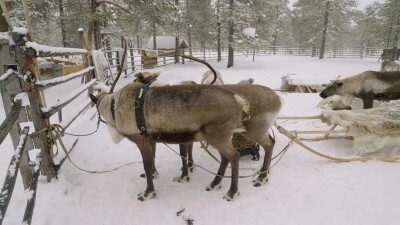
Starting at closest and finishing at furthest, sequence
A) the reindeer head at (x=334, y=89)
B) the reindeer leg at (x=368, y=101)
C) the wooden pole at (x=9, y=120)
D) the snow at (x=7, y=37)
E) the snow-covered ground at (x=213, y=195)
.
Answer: the wooden pole at (x=9, y=120), the snow at (x=7, y=37), the snow-covered ground at (x=213, y=195), the reindeer leg at (x=368, y=101), the reindeer head at (x=334, y=89)

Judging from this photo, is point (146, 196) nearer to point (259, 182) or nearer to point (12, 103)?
point (259, 182)

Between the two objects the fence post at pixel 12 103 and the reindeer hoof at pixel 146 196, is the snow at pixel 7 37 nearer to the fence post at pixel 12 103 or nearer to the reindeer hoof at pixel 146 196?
the fence post at pixel 12 103

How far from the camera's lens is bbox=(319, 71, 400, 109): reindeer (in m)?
6.67

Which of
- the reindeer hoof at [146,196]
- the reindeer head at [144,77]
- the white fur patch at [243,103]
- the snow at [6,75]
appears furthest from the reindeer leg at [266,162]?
the snow at [6,75]

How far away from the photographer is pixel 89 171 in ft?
13.0

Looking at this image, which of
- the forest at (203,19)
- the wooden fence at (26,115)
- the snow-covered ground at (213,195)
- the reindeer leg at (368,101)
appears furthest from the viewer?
the forest at (203,19)

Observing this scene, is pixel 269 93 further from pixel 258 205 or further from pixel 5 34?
pixel 5 34

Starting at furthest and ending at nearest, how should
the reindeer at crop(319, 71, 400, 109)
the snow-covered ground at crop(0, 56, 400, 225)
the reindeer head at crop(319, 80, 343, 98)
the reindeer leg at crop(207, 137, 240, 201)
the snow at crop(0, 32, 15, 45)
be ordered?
the reindeer head at crop(319, 80, 343, 98)
the reindeer at crop(319, 71, 400, 109)
the reindeer leg at crop(207, 137, 240, 201)
the snow-covered ground at crop(0, 56, 400, 225)
the snow at crop(0, 32, 15, 45)

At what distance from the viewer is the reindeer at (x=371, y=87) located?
6672 mm

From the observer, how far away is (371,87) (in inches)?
269

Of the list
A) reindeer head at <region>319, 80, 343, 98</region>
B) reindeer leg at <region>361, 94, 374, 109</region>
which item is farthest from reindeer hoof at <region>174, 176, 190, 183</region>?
reindeer leg at <region>361, 94, 374, 109</region>

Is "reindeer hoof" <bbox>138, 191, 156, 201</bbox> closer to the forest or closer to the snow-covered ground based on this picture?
the snow-covered ground

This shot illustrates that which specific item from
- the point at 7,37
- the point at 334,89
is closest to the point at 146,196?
the point at 7,37

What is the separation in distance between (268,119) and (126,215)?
2315 mm
